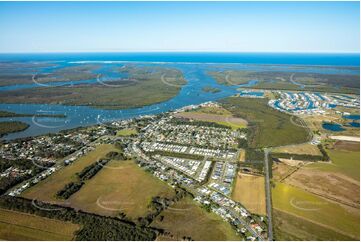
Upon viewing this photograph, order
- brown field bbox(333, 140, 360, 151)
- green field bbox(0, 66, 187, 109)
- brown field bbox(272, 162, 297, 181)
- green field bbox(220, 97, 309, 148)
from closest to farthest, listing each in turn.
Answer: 1. brown field bbox(272, 162, 297, 181)
2. brown field bbox(333, 140, 360, 151)
3. green field bbox(220, 97, 309, 148)
4. green field bbox(0, 66, 187, 109)

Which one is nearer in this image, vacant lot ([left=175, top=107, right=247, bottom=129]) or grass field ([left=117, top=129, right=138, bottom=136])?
grass field ([left=117, top=129, right=138, bottom=136])

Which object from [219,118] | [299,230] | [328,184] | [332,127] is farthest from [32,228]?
[332,127]

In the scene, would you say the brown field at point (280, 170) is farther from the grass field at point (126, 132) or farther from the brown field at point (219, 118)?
the grass field at point (126, 132)

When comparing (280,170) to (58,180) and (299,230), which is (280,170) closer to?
(299,230)

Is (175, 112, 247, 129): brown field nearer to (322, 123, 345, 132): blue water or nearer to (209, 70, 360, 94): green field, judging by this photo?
(322, 123, 345, 132): blue water

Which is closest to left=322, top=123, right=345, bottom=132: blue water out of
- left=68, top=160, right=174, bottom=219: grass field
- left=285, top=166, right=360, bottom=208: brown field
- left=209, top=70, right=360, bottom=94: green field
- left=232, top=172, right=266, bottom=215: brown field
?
left=285, top=166, right=360, bottom=208: brown field

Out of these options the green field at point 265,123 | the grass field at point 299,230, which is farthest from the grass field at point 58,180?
the green field at point 265,123
